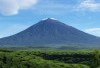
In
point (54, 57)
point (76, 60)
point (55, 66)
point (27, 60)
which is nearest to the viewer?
point (55, 66)

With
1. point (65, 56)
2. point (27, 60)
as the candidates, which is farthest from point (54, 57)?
point (27, 60)

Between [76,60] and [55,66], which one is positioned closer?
[55,66]

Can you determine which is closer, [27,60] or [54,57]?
[27,60]

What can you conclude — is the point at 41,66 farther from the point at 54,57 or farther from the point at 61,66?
the point at 54,57

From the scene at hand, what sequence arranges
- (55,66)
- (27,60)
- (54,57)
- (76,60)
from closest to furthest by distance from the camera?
(55,66) → (27,60) → (76,60) → (54,57)

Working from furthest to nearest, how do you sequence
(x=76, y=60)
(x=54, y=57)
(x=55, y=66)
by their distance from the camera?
(x=54, y=57)
(x=76, y=60)
(x=55, y=66)

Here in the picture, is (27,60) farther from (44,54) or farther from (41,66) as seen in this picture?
(44,54)

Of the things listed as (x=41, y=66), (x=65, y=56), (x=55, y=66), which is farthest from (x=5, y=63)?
(x=65, y=56)
